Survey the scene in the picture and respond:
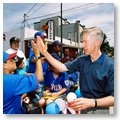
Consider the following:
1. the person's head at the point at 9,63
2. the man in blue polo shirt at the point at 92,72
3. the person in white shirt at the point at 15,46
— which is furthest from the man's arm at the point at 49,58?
the person's head at the point at 9,63

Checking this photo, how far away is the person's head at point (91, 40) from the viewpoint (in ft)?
9.73

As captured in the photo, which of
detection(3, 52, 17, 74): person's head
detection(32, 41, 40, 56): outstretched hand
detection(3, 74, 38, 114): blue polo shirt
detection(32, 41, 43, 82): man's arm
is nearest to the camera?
detection(3, 74, 38, 114): blue polo shirt

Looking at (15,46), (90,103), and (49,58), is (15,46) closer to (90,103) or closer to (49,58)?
(49,58)

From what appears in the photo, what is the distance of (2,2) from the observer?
3020mm

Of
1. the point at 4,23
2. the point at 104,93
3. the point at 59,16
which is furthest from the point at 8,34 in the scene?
the point at 104,93

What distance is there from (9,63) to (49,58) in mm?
429

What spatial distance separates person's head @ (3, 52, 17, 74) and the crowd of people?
0.12ft

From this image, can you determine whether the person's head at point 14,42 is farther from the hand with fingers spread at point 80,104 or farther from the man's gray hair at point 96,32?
the hand with fingers spread at point 80,104

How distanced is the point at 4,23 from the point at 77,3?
0.77 m

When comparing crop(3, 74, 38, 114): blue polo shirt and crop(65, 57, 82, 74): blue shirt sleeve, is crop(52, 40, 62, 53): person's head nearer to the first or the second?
crop(65, 57, 82, 74): blue shirt sleeve

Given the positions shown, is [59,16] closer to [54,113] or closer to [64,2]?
[64,2]

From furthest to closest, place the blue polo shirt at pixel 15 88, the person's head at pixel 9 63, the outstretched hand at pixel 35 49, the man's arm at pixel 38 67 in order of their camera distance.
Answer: the outstretched hand at pixel 35 49 → the man's arm at pixel 38 67 → the person's head at pixel 9 63 → the blue polo shirt at pixel 15 88

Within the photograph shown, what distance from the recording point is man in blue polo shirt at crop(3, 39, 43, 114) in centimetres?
263

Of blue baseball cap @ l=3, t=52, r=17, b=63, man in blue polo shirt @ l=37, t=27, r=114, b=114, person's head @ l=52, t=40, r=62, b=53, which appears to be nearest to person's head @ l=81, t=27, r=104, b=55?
man in blue polo shirt @ l=37, t=27, r=114, b=114
